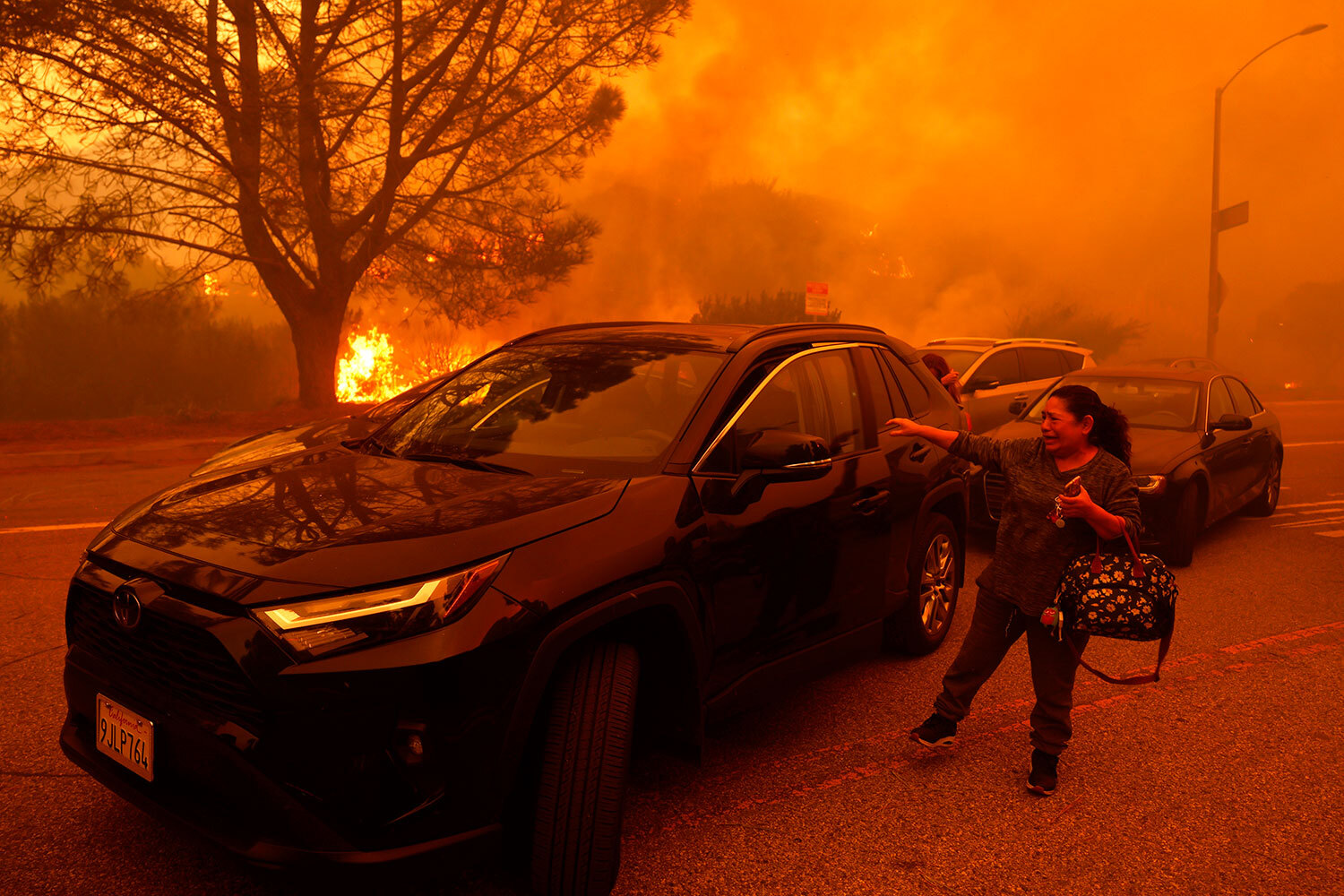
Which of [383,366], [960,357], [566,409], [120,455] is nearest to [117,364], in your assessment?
[383,366]

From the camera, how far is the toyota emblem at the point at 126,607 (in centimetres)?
259

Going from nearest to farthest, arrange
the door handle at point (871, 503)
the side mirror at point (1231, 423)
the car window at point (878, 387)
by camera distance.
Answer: the door handle at point (871, 503) → the car window at point (878, 387) → the side mirror at point (1231, 423)

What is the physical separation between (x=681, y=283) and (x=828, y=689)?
45.6 metres

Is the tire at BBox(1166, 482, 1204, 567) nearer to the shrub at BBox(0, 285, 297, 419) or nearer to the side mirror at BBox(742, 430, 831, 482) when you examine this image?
the side mirror at BBox(742, 430, 831, 482)

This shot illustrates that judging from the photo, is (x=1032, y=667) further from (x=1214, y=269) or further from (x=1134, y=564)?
(x=1214, y=269)

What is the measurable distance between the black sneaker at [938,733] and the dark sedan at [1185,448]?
3.73m

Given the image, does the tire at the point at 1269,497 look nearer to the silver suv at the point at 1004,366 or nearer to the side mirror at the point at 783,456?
the silver suv at the point at 1004,366

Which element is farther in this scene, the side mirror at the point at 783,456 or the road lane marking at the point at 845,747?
the road lane marking at the point at 845,747

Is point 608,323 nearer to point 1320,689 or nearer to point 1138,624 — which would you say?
point 1138,624

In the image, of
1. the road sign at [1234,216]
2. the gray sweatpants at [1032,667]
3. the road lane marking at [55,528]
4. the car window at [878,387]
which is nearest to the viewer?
the gray sweatpants at [1032,667]

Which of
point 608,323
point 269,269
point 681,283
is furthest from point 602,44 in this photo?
point 681,283

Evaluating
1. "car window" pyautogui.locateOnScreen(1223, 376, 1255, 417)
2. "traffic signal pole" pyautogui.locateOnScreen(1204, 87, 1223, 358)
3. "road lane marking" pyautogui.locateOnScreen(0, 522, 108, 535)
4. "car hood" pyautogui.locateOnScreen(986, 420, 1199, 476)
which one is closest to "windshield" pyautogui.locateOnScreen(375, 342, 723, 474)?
"car hood" pyautogui.locateOnScreen(986, 420, 1199, 476)

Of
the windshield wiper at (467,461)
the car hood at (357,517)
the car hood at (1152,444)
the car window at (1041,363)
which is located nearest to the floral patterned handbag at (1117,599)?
the car hood at (357,517)

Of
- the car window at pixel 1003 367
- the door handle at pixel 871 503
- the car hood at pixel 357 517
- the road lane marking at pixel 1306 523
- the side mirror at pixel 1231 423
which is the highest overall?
Result: the car window at pixel 1003 367
